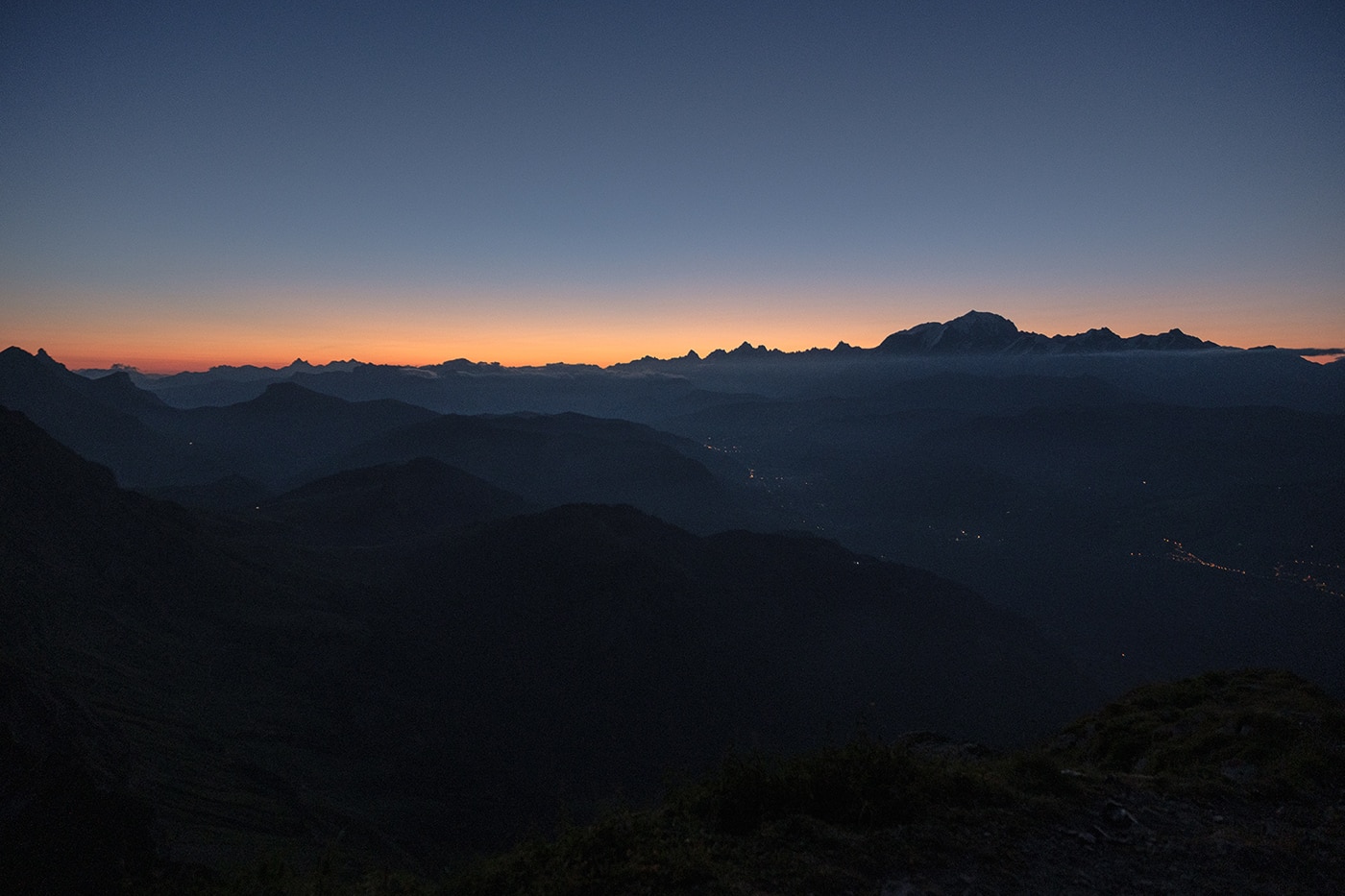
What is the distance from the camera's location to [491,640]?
123 meters

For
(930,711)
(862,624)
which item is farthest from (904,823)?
(862,624)

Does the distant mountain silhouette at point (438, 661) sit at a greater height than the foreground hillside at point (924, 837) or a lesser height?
lesser

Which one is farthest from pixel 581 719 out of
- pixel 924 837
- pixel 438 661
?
pixel 924 837

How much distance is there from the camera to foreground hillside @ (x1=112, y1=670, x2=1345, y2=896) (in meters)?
7.46

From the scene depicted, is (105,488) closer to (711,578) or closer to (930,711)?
(711,578)

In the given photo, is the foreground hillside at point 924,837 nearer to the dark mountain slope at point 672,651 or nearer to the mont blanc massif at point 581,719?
the mont blanc massif at point 581,719

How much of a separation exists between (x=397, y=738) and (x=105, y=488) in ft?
235

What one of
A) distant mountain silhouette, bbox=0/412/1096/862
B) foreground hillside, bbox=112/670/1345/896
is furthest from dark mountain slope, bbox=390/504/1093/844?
foreground hillside, bbox=112/670/1345/896

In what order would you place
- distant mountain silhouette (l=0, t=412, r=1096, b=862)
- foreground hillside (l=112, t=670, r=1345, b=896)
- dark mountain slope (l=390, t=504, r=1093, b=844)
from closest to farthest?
foreground hillside (l=112, t=670, r=1345, b=896) < distant mountain silhouette (l=0, t=412, r=1096, b=862) < dark mountain slope (l=390, t=504, r=1093, b=844)

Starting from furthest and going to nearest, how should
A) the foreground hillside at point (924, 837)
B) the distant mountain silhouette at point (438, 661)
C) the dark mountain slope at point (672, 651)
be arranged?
the dark mountain slope at point (672, 651)
the distant mountain silhouette at point (438, 661)
the foreground hillside at point (924, 837)

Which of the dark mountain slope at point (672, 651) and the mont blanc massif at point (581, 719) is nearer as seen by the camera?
the mont blanc massif at point (581, 719)

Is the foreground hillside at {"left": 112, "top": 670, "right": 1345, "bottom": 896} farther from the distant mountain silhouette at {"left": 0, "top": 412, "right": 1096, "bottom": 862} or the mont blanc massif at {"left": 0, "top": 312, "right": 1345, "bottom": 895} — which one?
the distant mountain silhouette at {"left": 0, "top": 412, "right": 1096, "bottom": 862}

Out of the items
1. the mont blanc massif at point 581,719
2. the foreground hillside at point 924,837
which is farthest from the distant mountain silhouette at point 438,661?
the foreground hillside at point 924,837

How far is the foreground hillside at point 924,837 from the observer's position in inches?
294
